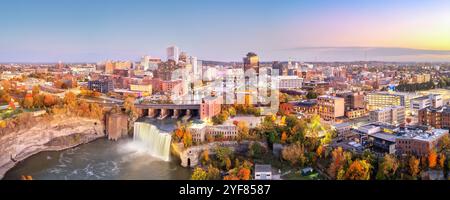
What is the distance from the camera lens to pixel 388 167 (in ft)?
8.97

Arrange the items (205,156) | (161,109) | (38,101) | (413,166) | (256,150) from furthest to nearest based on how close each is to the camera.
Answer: (161,109) < (38,101) < (205,156) < (256,150) < (413,166)

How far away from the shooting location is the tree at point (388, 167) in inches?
104

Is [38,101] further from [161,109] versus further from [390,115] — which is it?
[390,115]

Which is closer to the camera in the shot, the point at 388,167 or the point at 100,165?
the point at 388,167

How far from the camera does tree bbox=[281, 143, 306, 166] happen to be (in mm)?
3100

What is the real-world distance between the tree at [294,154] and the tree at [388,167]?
607 mm

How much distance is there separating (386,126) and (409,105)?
0.57 m

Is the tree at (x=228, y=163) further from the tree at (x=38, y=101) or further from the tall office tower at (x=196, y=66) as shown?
the tree at (x=38, y=101)

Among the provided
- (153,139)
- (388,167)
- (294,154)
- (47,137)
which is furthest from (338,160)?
(47,137)

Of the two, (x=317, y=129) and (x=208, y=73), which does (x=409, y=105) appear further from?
(x=208, y=73)

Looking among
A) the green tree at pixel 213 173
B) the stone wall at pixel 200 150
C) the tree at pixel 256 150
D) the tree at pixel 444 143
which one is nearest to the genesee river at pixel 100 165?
the stone wall at pixel 200 150

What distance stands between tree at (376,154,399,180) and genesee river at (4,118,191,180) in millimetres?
1504

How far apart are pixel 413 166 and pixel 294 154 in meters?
0.91
